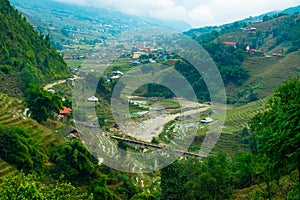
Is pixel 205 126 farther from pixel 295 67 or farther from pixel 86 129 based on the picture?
pixel 295 67

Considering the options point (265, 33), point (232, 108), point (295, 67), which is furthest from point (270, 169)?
point (265, 33)

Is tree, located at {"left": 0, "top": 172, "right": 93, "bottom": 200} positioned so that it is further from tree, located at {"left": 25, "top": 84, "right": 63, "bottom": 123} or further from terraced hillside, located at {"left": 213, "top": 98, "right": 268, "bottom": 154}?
terraced hillside, located at {"left": 213, "top": 98, "right": 268, "bottom": 154}

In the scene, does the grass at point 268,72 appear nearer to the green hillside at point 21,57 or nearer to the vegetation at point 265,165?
the green hillside at point 21,57

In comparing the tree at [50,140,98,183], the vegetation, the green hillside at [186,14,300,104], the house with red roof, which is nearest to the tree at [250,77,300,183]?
the vegetation

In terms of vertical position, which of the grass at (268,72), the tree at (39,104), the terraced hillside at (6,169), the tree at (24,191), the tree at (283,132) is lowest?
the grass at (268,72)

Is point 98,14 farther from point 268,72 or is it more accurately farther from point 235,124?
point 235,124

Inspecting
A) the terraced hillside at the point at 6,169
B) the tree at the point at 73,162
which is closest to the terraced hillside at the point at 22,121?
the tree at the point at 73,162
